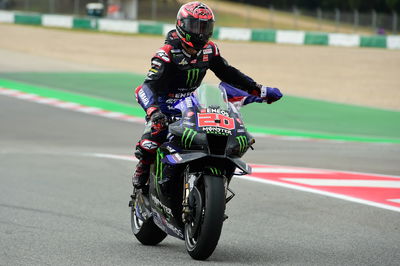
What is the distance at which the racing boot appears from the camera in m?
6.92

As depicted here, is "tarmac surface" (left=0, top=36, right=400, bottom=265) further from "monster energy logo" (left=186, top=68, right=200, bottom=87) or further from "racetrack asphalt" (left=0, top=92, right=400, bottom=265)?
"monster energy logo" (left=186, top=68, right=200, bottom=87)

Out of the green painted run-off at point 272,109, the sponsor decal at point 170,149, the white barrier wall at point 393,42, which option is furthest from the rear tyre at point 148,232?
the white barrier wall at point 393,42

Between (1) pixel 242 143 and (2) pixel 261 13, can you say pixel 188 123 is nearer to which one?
(1) pixel 242 143

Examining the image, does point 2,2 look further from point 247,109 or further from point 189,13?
point 189,13

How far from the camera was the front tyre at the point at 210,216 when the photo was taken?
5758mm

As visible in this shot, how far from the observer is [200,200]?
19.4ft

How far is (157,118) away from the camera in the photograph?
6.25 meters

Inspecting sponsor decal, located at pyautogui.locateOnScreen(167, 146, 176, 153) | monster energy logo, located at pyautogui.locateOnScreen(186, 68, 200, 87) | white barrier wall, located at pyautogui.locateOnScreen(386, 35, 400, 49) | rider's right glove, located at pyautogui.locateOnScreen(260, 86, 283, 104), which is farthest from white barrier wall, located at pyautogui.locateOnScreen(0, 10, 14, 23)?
sponsor decal, located at pyautogui.locateOnScreen(167, 146, 176, 153)

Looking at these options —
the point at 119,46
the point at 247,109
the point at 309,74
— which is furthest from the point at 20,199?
the point at 119,46

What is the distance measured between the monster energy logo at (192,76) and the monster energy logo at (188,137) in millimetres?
698

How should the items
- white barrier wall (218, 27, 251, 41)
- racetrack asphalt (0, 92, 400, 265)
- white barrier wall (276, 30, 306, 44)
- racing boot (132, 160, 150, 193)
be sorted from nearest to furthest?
1. racetrack asphalt (0, 92, 400, 265)
2. racing boot (132, 160, 150, 193)
3. white barrier wall (276, 30, 306, 44)
4. white barrier wall (218, 27, 251, 41)

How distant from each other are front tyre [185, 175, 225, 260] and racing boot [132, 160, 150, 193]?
103cm

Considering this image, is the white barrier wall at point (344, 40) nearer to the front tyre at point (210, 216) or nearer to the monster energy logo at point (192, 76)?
the monster energy logo at point (192, 76)

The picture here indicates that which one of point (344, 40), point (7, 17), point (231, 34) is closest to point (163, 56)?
point (344, 40)
